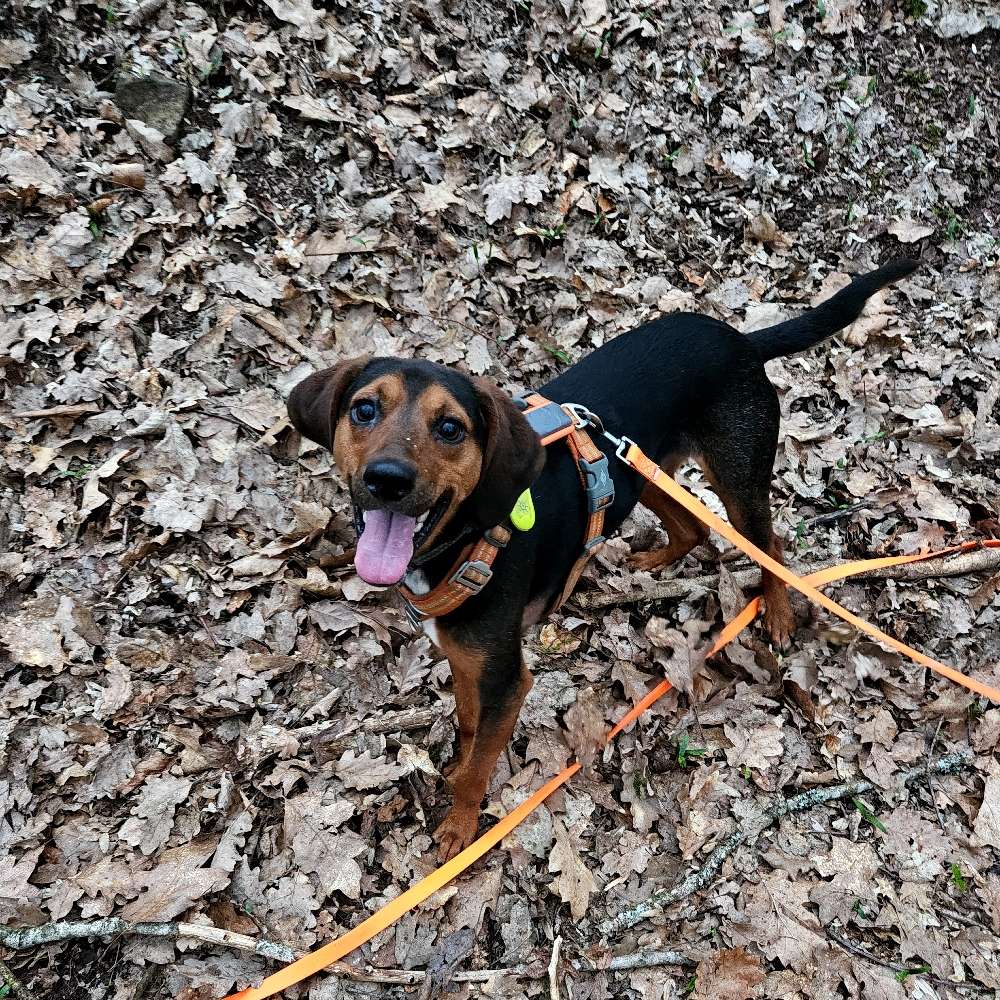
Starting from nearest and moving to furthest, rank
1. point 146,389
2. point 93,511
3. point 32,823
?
1. point 32,823
2. point 93,511
3. point 146,389

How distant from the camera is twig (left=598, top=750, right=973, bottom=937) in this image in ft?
12.3

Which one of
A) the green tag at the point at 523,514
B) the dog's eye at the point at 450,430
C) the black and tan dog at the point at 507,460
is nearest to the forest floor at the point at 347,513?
the black and tan dog at the point at 507,460

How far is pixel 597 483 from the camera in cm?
377

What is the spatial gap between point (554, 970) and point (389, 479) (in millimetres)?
2538

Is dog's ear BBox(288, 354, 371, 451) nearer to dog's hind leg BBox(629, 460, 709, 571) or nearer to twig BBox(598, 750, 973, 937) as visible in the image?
dog's hind leg BBox(629, 460, 709, 571)

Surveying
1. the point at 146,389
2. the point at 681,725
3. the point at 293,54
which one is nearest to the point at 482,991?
the point at 681,725

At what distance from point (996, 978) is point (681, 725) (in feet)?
6.25

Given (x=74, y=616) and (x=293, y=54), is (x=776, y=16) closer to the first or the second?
(x=293, y=54)

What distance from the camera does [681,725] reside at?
15.0 ft

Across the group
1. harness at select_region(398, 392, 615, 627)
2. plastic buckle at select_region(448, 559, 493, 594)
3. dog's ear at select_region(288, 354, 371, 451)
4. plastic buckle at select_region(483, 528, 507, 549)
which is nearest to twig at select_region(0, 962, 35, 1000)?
harness at select_region(398, 392, 615, 627)

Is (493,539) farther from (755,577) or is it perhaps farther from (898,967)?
(898,967)

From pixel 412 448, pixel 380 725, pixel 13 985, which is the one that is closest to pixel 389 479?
pixel 412 448

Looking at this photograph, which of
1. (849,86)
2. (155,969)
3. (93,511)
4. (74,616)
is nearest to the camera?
(155,969)

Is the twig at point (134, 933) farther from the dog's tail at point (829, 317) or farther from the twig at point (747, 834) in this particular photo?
the dog's tail at point (829, 317)
